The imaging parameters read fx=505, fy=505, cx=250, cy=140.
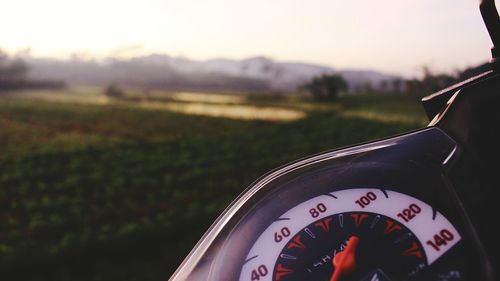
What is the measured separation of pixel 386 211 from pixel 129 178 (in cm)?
1070

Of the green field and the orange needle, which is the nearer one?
the orange needle

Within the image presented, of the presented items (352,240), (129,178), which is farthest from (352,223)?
(129,178)

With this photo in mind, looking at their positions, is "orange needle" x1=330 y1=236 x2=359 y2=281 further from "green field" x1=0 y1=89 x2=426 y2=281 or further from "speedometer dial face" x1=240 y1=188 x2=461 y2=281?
"green field" x1=0 y1=89 x2=426 y2=281

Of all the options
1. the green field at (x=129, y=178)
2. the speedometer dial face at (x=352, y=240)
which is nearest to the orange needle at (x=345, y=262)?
the speedometer dial face at (x=352, y=240)

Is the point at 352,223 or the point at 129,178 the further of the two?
the point at 129,178

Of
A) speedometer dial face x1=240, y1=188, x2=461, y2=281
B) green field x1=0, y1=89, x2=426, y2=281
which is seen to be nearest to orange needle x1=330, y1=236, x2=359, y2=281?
speedometer dial face x1=240, y1=188, x2=461, y2=281

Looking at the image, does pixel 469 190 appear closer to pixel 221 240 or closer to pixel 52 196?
pixel 221 240

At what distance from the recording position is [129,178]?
36.3 feet

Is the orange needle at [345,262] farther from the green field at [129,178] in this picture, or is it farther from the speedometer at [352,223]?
the green field at [129,178]

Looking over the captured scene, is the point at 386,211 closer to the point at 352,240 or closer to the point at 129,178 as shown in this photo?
the point at 352,240

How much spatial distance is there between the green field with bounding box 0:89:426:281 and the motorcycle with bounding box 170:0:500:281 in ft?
2.47

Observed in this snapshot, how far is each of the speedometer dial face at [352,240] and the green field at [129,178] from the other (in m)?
0.78

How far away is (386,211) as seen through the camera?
0.76 metres

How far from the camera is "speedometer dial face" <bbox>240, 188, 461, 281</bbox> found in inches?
27.1
